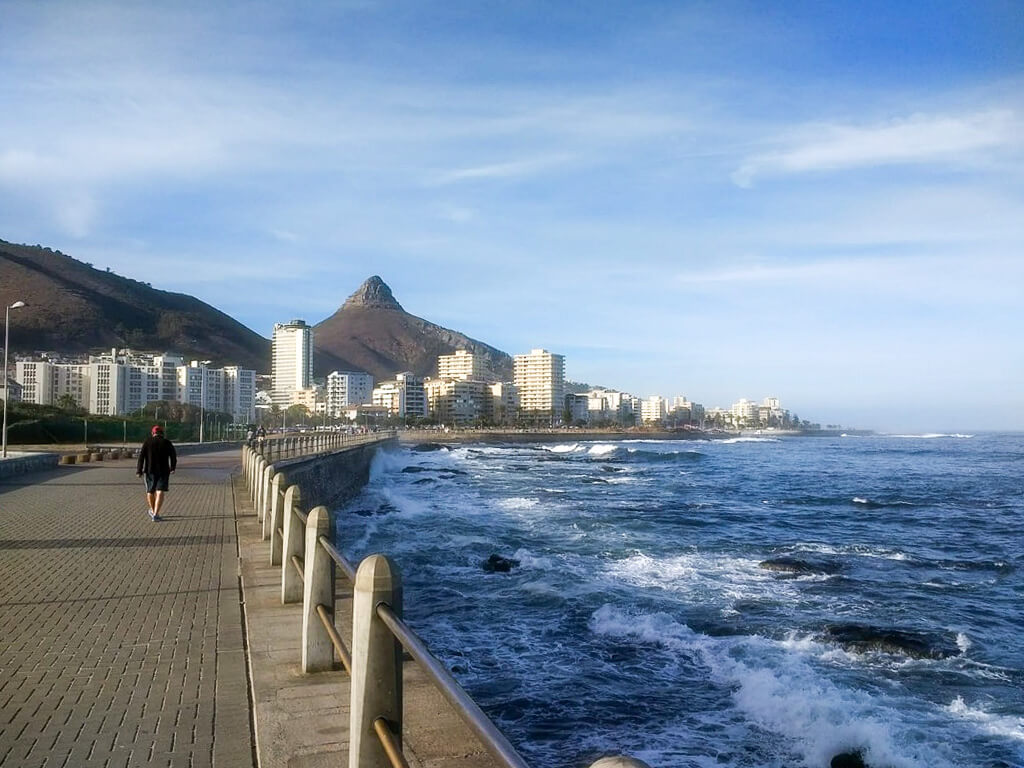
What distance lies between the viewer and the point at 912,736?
8.27 m

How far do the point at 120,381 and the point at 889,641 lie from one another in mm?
124900

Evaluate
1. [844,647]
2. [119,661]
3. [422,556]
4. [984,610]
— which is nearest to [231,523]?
[422,556]

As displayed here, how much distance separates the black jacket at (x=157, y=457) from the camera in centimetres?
1346

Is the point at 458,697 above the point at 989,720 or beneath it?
above

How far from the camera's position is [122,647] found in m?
5.78

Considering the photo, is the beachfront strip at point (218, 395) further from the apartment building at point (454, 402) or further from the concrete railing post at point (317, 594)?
the concrete railing post at point (317, 594)

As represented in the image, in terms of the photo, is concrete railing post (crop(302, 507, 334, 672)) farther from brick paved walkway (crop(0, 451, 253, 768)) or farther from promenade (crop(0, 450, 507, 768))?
brick paved walkway (crop(0, 451, 253, 768))

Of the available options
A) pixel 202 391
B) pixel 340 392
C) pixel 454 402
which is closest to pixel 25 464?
pixel 202 391

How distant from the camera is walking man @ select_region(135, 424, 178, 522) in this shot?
44.0 ft

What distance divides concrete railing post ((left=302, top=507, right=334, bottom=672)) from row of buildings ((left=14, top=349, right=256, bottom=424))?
4268 inches

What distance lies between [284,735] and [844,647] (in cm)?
962

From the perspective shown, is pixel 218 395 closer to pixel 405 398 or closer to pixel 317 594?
pixel 405 398

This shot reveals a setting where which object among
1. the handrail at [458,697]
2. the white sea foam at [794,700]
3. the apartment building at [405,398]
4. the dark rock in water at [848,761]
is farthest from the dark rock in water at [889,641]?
the apartment building at [405,398]

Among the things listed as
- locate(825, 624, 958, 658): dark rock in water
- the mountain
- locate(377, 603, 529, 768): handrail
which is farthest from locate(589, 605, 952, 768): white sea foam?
the mountain
